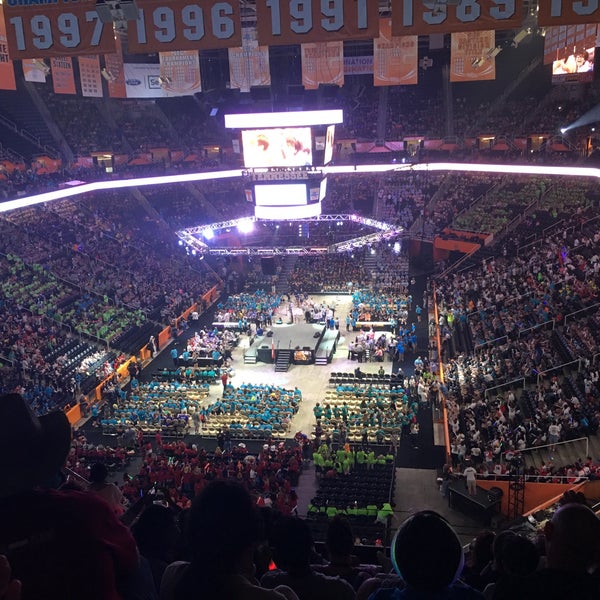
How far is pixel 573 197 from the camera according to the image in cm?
3716

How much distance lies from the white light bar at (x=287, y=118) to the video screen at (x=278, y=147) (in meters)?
0.66

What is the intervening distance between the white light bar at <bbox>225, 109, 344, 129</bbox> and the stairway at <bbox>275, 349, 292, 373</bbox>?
1130 centimetres

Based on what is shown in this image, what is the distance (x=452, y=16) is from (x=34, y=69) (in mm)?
25969

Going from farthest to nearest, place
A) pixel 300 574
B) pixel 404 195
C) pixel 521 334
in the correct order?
pixel 404 195 < pixel 521 334 < pixel 300 574

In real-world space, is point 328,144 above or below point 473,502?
above

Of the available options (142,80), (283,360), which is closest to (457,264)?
(283,360)

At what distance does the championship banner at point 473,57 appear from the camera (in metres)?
23.9

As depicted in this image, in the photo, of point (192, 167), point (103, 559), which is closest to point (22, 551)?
point (103, 559)

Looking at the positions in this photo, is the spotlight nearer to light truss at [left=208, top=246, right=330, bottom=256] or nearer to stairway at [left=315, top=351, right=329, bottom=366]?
light truss at [left=208, top=246, right=330, bottom=256]

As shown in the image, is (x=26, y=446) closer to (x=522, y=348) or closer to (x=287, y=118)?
(x=522, y=348)

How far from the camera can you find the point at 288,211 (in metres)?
33.9

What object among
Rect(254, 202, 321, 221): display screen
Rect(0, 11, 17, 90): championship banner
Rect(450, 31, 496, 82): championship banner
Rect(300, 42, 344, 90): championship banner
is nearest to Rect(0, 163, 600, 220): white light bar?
Rect(254, 202, 321, 221): display screen

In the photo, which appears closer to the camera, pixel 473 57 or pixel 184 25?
pixel 184 25

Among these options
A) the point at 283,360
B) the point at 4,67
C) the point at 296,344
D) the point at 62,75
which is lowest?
the point at 283,360
